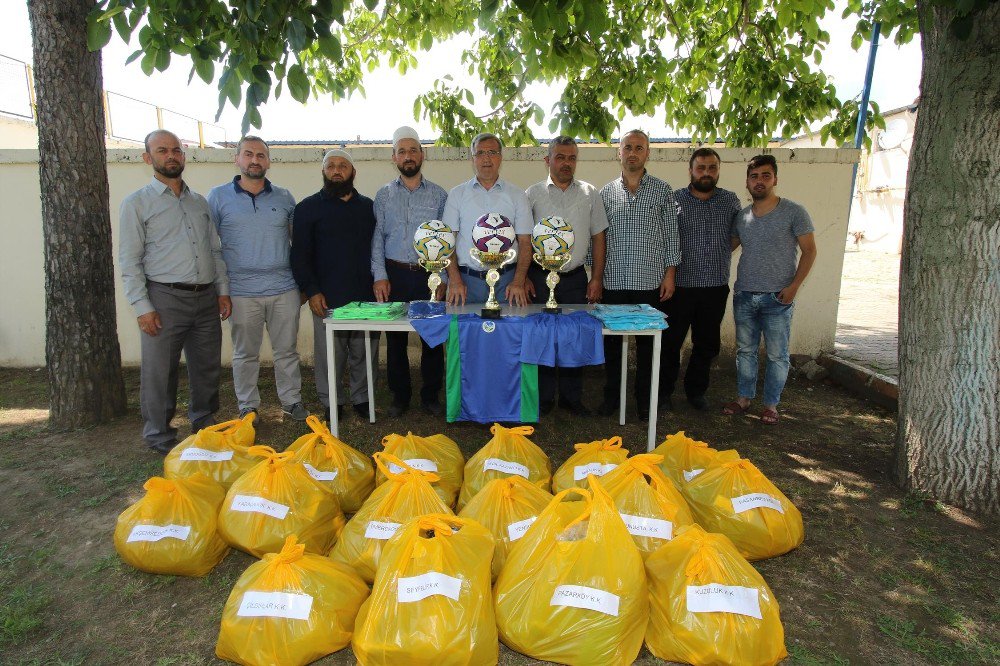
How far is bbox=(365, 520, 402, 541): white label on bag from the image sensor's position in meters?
2.48

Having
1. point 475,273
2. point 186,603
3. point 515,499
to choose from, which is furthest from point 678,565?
point 475,273

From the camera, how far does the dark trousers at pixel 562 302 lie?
4641 millimetres

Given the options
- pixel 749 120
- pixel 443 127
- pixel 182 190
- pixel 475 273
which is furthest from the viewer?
pixel 443 127

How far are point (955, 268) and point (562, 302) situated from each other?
2.46 meters

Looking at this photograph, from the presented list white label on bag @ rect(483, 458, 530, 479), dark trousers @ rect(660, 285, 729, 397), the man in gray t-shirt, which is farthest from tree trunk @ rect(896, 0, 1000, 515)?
white label on bag @ rect(483, 458, 530, 479)

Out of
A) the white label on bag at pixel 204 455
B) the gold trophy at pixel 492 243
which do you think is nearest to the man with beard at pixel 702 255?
the gold trophy at pixel 492 243

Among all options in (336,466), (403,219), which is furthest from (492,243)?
(336,466)

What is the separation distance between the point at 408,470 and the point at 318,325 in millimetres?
2374

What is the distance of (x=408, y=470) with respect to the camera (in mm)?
2627

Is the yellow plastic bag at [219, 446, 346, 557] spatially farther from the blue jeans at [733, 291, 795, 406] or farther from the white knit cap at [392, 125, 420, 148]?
the blue jeans at [733, 291, 795, 406]

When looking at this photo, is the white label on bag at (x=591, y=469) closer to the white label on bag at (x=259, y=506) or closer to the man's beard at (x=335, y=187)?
the white label on bag at (x=259, y=506)

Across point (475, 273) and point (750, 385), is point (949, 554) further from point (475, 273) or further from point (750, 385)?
point (475, 273)

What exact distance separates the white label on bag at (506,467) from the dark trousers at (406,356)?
1753 mm

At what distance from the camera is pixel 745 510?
2.70 metres
